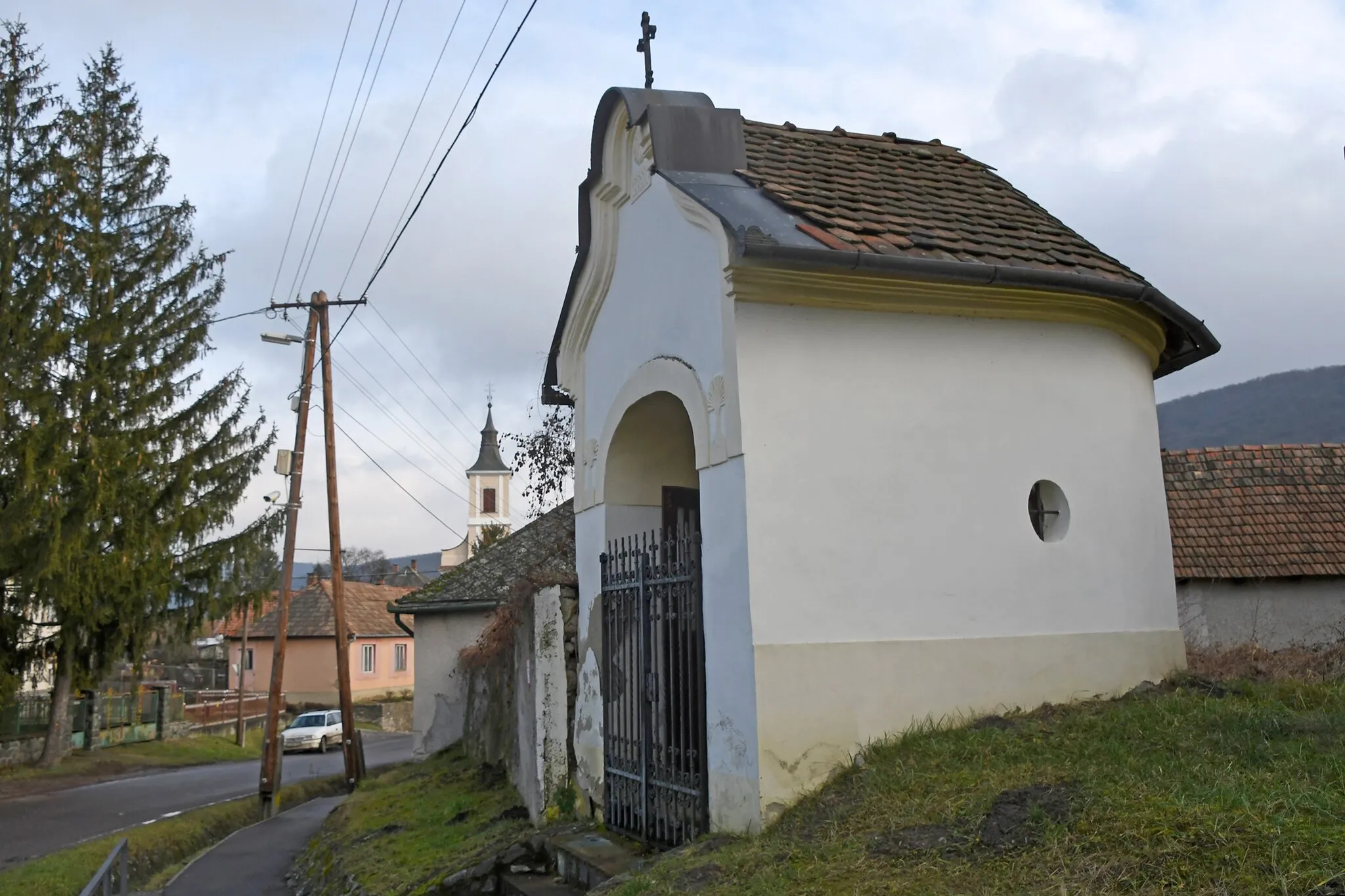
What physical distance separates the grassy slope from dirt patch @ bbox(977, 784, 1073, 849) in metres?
0.02

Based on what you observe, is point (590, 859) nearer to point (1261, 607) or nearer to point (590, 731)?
point (590, 731)

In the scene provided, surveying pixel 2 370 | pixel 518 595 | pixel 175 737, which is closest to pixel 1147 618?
pixel 518 595

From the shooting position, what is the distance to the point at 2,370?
23109 mm

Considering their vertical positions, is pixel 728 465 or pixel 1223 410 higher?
pixel 1223 410

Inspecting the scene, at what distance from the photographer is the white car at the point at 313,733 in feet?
111

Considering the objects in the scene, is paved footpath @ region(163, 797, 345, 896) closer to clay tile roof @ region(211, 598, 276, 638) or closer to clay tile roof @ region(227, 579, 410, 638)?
clay tile roof @ region(211, 598, 276, 638)

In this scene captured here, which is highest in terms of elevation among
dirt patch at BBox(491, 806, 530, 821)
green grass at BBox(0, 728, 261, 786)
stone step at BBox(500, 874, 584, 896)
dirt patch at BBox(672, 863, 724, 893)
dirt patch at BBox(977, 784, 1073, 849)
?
dirt patch at BBox(977, 784, 1073, 849)

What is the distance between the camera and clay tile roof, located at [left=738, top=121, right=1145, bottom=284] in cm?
775

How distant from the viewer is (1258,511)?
19.1 m

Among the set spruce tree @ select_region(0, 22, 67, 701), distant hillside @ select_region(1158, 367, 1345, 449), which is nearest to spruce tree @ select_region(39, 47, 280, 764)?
spruce tree @ select_region(0, 22, 67, 701)

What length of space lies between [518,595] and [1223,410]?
123433mm

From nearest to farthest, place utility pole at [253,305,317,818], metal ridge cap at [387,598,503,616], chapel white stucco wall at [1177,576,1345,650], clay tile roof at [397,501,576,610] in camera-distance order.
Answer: chapel white stucco wall at [1177,576,1345,650], utility pole at [253,305,317,818], clay tile roof at [397,501,576,610], metal ridge cap at [387,598,503,616]

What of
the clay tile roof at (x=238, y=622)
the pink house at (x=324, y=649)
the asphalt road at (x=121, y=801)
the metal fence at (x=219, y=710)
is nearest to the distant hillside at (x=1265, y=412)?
the pink house at (x=324, y=649)

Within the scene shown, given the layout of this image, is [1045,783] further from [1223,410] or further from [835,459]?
[1223,410]
